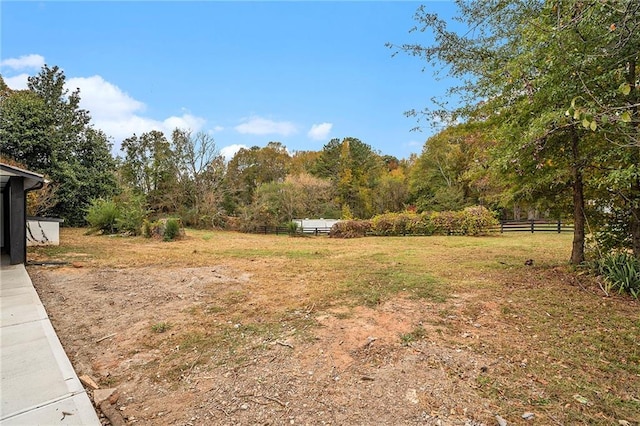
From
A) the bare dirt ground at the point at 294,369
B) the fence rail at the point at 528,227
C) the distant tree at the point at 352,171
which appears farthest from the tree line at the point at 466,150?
the fence rail at the point at 528,227

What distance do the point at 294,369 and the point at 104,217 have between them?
54.0 ft

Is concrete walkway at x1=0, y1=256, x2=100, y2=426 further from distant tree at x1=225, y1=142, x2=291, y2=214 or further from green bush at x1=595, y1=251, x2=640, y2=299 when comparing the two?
distant tree at x1=225, y1=142, x2=291, y2=214

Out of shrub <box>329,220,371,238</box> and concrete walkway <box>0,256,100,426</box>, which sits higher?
shrub <box>329,220,371,238</box>

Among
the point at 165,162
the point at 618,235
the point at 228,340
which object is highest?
the point at 165,162

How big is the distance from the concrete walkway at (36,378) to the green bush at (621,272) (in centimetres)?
623

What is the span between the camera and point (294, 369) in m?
2.52

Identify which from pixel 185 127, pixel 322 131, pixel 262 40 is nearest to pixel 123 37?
pixel 262 40

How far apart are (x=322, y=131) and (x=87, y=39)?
68.9 ft

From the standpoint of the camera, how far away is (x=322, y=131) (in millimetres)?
27688

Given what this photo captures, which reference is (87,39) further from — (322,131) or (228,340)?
(322,131)

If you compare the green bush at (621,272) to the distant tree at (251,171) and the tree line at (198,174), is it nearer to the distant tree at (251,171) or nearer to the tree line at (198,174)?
the tree line at (198,174)

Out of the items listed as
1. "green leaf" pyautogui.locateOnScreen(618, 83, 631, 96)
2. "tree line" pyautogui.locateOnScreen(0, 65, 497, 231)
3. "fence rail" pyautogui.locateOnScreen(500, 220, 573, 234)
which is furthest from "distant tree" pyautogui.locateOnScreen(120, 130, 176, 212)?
"green leaf" pyautogui.locateOnScreen(618, 83, 631, 96)

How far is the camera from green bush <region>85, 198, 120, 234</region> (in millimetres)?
15039

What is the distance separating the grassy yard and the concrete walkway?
0.67 meters
